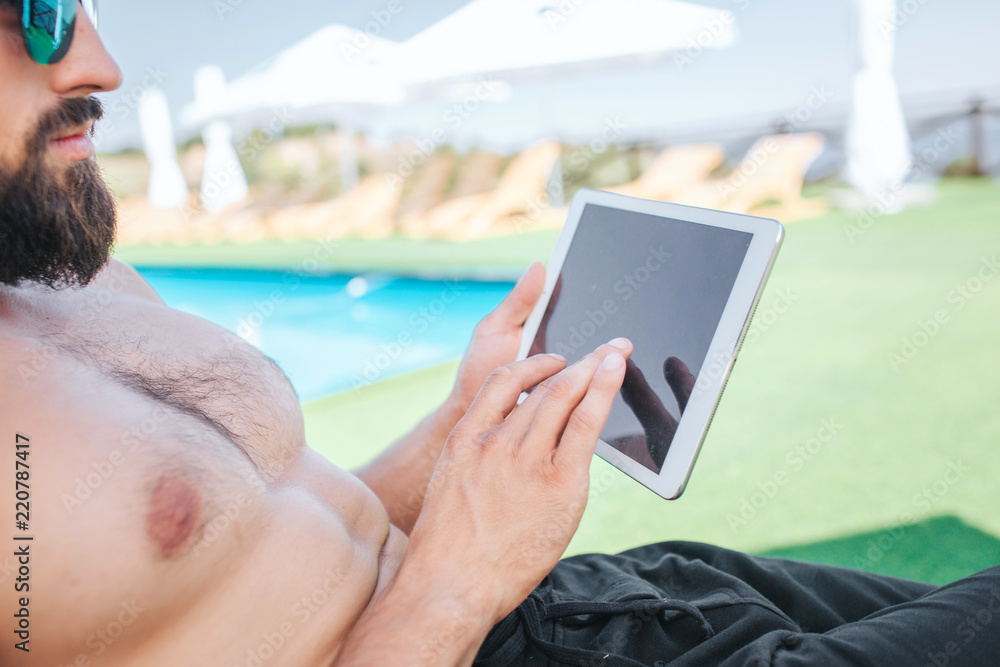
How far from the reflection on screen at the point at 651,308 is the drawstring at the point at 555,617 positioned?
7.3 inches

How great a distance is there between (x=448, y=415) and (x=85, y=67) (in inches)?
30.4

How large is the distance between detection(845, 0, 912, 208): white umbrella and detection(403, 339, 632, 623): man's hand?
6.72 m

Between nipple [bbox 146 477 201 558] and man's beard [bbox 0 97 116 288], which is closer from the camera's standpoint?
nipple [bbox 146 477 201 558]

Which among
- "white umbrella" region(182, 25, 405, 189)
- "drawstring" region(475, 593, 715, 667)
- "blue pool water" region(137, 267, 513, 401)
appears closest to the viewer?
"drawstring" region(475, 593, 715, 667)

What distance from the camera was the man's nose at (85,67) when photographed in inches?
35.4

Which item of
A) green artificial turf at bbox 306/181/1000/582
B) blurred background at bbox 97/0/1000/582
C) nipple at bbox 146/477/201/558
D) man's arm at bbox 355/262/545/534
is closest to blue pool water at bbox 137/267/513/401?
blurred background at bbox 97/0/1000/582

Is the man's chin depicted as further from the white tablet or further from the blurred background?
the white tablet

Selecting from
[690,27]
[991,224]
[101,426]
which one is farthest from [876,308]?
[690,27]

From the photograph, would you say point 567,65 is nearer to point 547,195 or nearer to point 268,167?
point 547,195

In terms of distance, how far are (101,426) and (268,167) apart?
14160mm

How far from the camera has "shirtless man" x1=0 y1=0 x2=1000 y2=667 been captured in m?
0.68

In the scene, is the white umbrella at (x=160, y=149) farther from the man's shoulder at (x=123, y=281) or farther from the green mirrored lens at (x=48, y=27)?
the green mirrored lens at (x=48, y=27)

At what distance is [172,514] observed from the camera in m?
0.71

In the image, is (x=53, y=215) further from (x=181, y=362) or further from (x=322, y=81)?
(x=322, y=81)
